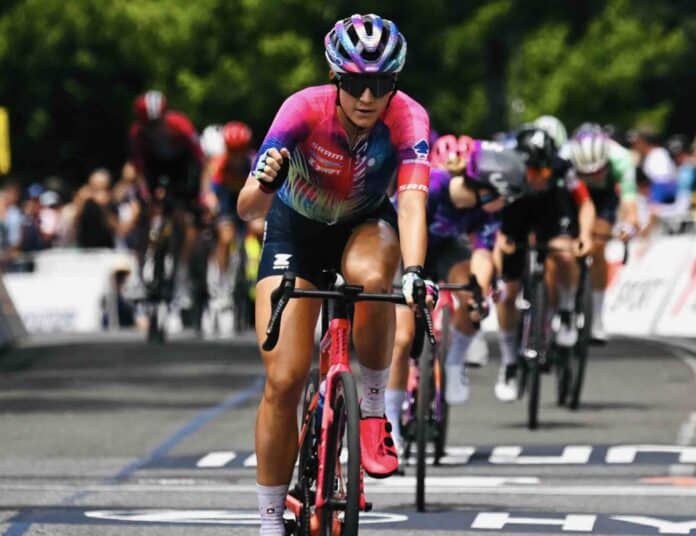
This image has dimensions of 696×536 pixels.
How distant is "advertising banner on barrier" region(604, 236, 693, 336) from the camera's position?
2394cm

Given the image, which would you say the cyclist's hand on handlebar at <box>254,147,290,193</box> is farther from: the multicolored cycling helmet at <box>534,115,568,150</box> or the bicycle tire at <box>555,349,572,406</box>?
the bicycle tire at <box>555,349,572,406</box>

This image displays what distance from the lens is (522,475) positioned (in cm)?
1250

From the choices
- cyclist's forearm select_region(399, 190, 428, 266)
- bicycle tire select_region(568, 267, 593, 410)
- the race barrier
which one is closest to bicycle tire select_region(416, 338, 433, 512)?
cyclist's forearm select_region(399, 190, 428, 266)

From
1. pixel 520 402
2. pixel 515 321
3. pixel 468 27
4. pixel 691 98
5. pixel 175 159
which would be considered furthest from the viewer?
pixel 691 98

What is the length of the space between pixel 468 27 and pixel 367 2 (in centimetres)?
519

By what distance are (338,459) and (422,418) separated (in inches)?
127

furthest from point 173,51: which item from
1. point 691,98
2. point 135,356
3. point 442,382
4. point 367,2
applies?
point 442,382

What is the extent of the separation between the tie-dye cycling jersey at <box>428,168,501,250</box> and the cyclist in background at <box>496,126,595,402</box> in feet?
4.57

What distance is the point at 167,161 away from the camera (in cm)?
1983

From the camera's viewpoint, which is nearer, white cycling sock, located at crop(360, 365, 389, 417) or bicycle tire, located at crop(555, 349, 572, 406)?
white cycling sock, located at crop(360, 365, 389, 417)

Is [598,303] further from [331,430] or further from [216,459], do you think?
[331,430]

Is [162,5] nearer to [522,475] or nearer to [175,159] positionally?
[175,159]

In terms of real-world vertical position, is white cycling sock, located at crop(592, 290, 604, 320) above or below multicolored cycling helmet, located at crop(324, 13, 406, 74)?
below

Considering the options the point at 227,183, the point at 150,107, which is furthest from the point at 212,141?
the point at 150,107
